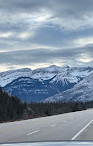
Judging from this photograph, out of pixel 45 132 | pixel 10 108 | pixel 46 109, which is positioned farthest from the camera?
pixel 46 109

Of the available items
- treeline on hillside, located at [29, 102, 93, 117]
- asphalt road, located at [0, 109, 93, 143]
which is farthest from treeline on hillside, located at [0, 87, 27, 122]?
asphalt road, located at [0, 109, 93, 143]

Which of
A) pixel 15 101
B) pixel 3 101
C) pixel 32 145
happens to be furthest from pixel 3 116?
pixel 32 145

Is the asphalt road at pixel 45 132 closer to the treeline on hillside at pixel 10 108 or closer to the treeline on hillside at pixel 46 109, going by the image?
the treeline on hillside at pixel 10 108

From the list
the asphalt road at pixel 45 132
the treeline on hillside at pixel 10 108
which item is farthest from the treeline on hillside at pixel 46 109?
the asphalt road at pixel 45 132

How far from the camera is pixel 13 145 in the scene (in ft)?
22.3

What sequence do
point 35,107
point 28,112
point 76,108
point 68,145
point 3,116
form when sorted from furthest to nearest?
point 76,108 → point 35,107 → point 28,112 → point 3,116 → point 68,145

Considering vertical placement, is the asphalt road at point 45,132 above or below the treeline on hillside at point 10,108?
below

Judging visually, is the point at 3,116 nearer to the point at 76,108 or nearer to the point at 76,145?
the point at 76,145

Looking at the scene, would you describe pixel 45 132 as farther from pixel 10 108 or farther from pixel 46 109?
pixel 46 109

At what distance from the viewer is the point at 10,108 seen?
153 ft

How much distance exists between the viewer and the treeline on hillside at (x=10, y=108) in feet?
143

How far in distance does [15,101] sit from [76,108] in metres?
39.6

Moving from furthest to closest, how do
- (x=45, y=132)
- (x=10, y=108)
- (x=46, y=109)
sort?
(x=46, y=109) → (x=10, y=108) → (x=45, y=132)

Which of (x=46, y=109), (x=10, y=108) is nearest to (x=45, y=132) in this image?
(x=10, y=108)
